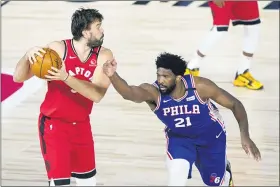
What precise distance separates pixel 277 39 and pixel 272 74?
1613mm

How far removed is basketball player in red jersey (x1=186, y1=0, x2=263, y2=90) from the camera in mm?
10547

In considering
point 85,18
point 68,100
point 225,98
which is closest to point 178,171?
point 225,98

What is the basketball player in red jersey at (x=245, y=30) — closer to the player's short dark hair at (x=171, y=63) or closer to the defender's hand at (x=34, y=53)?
the player's short dark hair at (x=171, y=63)

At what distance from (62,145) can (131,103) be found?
415 centimetres

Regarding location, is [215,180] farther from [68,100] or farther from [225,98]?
[68,100]

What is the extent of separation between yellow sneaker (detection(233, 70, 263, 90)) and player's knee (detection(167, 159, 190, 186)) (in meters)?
4.57

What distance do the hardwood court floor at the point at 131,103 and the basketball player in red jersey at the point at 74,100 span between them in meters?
1.69

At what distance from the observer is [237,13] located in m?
10.6

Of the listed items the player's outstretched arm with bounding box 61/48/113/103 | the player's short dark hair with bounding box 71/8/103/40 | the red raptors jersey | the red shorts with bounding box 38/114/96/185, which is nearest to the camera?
the player's outstretched arm with bounding box 61/48/113/103

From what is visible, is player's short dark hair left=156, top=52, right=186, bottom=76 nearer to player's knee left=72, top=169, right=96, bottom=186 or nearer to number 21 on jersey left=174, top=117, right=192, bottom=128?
number 21 on jersey left=174, top=117, right=192, bottom=128

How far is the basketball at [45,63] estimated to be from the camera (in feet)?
18.1

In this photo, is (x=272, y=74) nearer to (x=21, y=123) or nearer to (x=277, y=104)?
(x=277, y=104)

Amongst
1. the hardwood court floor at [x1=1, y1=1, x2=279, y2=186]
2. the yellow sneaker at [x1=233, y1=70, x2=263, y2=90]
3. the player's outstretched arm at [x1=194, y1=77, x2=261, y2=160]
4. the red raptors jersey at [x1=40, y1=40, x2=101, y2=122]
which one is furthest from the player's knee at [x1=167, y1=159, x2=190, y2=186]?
the yellow sneaker at [x1=233, y1=70, x2=263, y2=90]

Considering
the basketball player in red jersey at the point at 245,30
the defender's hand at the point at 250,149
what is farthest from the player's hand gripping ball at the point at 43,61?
the basketball player in red jersey at the point at 245,30
